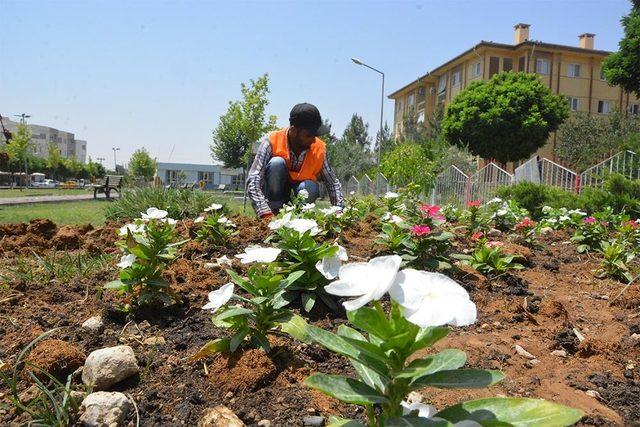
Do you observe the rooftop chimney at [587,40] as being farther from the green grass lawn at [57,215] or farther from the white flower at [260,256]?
the white flower at [260,256]

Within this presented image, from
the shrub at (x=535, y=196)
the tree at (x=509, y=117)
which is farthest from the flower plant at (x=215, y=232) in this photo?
the tree at (x=509, y=117)

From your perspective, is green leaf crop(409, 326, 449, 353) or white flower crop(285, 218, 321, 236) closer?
green leaf crop(409, 326, 449, 353)

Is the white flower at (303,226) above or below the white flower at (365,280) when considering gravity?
below

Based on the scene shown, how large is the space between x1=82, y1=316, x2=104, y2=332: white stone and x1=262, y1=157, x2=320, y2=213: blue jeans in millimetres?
3204

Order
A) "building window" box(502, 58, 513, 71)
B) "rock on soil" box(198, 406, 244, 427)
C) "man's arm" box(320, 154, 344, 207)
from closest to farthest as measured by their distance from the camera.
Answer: "rock on soil" box(198, 406, 244, 427) → "man's arm" box(320, 154, 344, 207) → "building window" box(502, 58, 513, 71)

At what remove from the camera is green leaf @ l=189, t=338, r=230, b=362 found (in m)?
1.97

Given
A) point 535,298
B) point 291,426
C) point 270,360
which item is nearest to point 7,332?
point 270,360

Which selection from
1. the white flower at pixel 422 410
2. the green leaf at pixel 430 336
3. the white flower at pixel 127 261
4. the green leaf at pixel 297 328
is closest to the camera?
the green leaf at pixel 430 336

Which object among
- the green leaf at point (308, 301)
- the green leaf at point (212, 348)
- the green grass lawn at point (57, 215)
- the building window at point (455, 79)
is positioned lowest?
the green grass lawn at point (57, 215)

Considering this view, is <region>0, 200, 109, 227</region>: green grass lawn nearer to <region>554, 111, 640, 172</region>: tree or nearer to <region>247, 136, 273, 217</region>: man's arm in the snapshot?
<region>247, 136, 273, 217</region>: man's arm

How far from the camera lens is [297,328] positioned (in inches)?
76.1

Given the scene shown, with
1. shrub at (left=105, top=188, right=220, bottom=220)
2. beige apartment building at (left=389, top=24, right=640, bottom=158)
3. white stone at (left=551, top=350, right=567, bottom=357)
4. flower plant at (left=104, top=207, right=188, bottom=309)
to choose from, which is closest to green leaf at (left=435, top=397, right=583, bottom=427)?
white stone at (left=551, top=350, right=567, bottom=357)

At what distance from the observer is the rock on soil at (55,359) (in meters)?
1.95

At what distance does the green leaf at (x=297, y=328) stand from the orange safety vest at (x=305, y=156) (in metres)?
3.80
